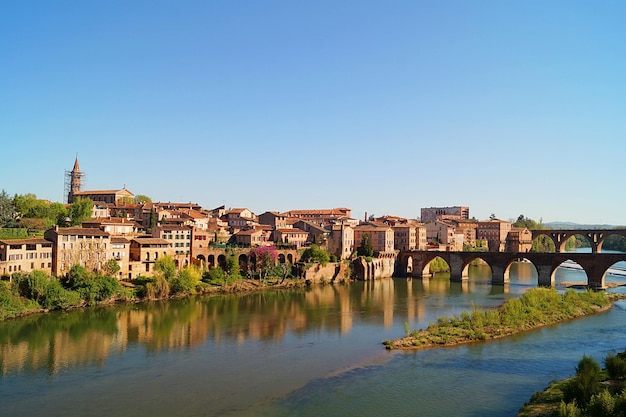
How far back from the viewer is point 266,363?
2314 cm

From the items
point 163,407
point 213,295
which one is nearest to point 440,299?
point 213,295

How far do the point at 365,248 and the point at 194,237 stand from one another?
20101mm

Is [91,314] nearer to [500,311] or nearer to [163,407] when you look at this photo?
[163,407]

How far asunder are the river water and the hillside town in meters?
5.05

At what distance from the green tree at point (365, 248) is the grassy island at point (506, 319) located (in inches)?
928

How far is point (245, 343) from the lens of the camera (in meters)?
26.8

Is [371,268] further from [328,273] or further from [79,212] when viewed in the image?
[79,212]

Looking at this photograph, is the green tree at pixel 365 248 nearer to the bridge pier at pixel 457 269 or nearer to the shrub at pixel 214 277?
the bridge pier at pixel 457 269

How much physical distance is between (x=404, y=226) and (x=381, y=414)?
1944 inches

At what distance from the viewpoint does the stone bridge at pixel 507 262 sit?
46.1 m

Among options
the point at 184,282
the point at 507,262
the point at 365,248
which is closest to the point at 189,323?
the point at 184,282

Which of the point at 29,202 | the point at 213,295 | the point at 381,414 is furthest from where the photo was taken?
the point at 29,202

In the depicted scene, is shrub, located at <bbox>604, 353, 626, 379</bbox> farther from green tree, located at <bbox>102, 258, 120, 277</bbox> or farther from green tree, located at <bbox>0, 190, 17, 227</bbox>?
green tree, located at <bbox>0, 190, 17, 227</bbox>

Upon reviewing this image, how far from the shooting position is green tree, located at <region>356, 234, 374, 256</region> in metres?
57.8
